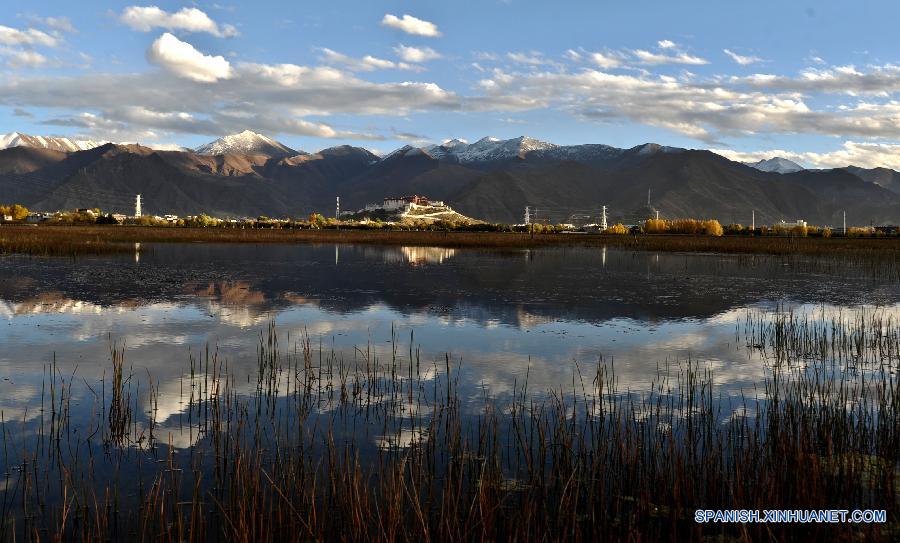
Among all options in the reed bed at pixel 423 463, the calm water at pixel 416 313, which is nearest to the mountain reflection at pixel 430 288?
the calm water at pixel 416 313

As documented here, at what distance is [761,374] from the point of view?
1847 centimetres

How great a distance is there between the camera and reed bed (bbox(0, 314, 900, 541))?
28.2 ft

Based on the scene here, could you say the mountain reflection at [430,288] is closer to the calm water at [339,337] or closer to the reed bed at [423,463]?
the calm water at [339,337]

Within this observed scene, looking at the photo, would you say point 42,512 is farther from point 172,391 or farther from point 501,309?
point 501,309

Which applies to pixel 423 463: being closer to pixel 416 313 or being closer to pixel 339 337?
pixel 339 337

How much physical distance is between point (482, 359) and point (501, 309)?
11689 millimetres

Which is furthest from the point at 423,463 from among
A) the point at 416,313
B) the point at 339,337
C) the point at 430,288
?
the point at 430,288

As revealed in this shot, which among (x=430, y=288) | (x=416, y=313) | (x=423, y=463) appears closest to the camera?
(x=423, y=463)

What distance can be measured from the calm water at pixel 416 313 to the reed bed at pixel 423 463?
4.74ft

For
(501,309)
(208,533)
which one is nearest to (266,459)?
(208,533)

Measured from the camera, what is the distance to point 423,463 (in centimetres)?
1102

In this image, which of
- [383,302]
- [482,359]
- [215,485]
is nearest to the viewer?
[215,485]

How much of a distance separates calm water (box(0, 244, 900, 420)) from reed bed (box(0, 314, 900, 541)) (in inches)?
56.9

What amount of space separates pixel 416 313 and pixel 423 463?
1912 centimetres
